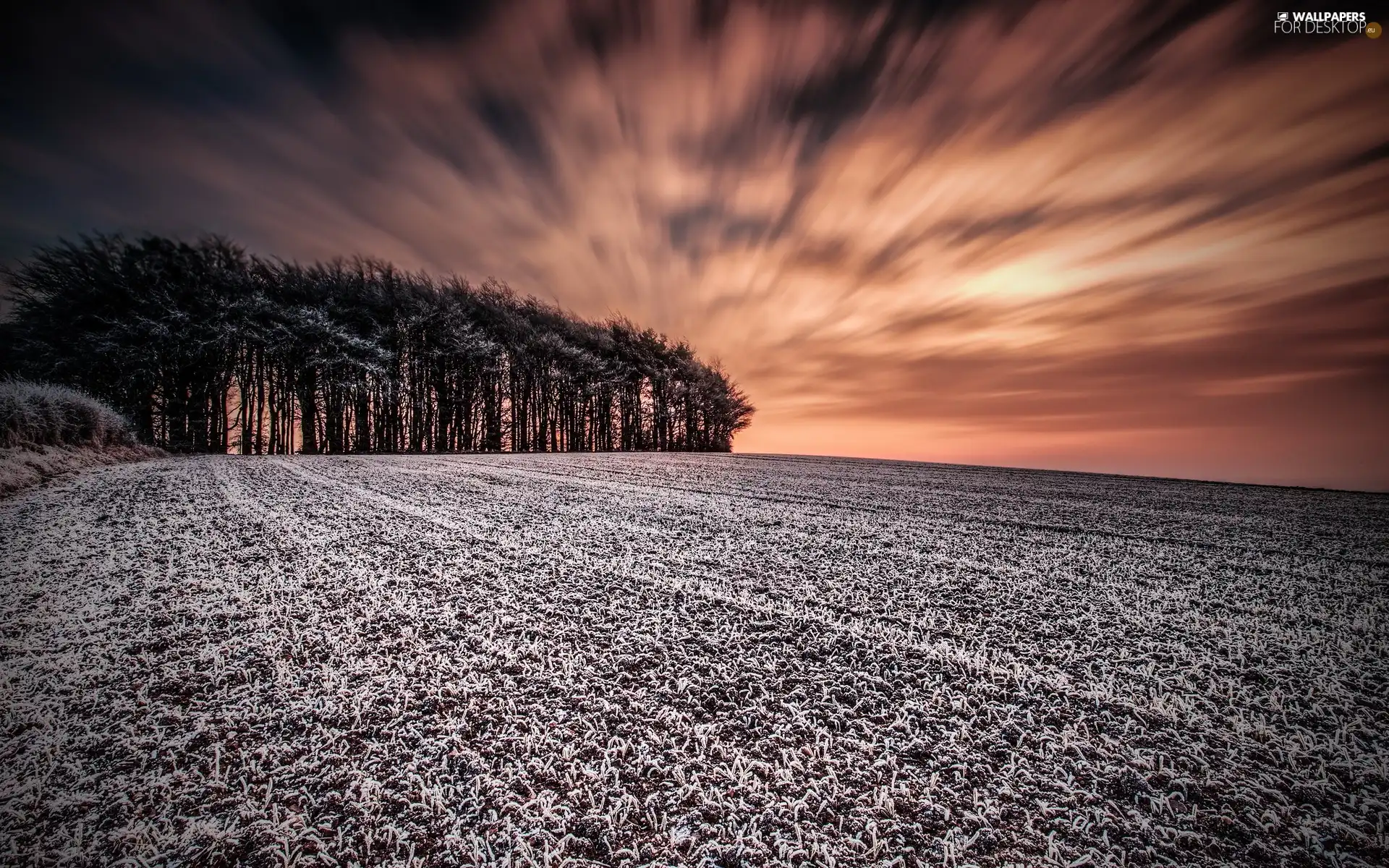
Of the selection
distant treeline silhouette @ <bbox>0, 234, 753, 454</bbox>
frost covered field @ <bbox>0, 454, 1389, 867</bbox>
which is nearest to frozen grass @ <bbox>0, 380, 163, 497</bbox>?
frost covered field @ <bbox>0, 454, 1389, 867</bbox>

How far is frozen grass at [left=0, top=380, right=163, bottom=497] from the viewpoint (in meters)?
9.84

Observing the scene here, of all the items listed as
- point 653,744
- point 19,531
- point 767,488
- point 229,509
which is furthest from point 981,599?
point 19,531

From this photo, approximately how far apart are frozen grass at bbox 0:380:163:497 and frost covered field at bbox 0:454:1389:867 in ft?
20.7

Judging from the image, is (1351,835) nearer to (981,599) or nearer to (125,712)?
(981,599)

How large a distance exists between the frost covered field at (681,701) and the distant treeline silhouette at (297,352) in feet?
79.9

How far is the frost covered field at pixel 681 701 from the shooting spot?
2.18 m

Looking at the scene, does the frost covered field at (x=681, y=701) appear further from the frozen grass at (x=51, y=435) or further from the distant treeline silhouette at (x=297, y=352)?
the distant treeline silhouette at (x=297, y=352)

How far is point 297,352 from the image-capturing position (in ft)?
87.1

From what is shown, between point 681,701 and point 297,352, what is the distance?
110 ft

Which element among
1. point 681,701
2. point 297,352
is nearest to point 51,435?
point 297,352

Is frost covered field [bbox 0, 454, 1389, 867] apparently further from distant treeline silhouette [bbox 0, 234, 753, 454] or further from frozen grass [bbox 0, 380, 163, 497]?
distant treeline silhouette [bbox 0, 234, 753, 454]

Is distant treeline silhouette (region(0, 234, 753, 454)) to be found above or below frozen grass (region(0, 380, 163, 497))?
above

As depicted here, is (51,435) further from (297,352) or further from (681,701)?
(681,701)

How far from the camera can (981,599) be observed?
4.51m
